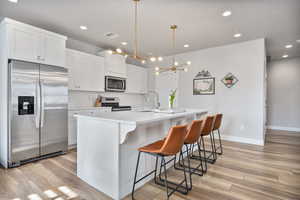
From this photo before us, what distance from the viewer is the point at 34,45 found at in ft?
9.41

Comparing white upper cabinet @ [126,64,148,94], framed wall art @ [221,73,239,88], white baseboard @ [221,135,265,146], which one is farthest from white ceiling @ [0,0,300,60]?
white baseboard @ [221,135,265,146]

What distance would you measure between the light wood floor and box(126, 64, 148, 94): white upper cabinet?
292 centimetres

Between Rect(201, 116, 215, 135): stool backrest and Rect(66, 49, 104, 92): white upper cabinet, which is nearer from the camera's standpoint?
Rect(201, 116, 215, 135): stool backrest

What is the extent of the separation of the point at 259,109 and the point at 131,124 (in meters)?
3.91

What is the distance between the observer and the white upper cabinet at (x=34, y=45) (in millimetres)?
2627

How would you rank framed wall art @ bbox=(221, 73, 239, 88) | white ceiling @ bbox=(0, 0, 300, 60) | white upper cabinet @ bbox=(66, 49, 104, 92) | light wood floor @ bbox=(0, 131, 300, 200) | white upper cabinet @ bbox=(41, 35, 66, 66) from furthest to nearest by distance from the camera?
framed wall art @ bbox=(221, 73, 239, 88) < white upper cabinet @ bbox=(66, 49, 104, 92) < white upper cabinet @ bbox=(41, 35, 66, 66) < white ceiling @ bbox=(0, 0, 300, 60) < light wood floor @ bbox=(0, 131, 300, 200)

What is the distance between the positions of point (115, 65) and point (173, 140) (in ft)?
12.0

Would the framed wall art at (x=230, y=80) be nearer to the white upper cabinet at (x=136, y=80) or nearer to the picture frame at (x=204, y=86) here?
the picture frame at (x=204, y=86)

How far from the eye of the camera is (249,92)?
4.17 m

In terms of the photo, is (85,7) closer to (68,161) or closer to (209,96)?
(68,161)

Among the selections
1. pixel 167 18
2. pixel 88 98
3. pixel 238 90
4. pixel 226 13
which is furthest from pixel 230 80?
pixel 88 98

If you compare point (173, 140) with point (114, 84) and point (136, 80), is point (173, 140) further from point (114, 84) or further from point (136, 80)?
point (136, 80)

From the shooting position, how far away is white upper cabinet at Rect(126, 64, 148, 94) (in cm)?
534

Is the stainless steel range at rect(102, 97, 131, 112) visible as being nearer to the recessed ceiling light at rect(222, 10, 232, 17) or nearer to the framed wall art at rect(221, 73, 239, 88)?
the framed wall art at rect(221, 73, 239, 88)
